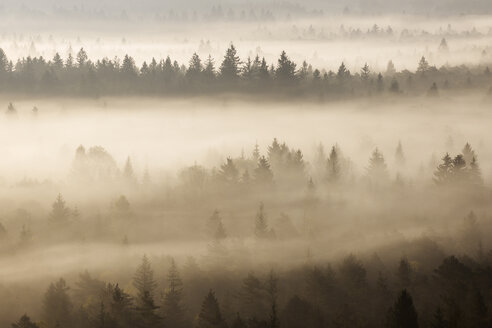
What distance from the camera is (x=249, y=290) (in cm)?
15100

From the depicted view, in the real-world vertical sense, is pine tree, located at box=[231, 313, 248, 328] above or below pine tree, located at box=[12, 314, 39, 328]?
below

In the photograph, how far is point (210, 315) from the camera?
139 metres

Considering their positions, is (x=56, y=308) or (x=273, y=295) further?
(x=273, y=295)

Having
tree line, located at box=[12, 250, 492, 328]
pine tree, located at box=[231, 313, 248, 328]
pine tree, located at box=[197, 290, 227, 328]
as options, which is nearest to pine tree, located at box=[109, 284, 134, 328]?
tree line, located at box=[12, 250, 492, 328]

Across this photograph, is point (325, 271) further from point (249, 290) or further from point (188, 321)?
point (188, 321)

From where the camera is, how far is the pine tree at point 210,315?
138m

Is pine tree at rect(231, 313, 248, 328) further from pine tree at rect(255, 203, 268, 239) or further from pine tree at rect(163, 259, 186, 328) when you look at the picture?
pine tree at rect(255, 203, 268, 239)

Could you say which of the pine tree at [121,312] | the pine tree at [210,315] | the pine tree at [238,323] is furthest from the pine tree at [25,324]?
the pine tree at [238,323]

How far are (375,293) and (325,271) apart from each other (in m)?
17.3

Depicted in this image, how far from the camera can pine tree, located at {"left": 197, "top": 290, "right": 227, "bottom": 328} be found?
138 meters

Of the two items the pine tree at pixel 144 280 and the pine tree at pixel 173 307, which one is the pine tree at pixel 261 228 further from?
the pine tree at pixel 173 307

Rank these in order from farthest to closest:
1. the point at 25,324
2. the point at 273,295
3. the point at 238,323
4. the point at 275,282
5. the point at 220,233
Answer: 1. the point at 220,233
2. the point at 275,282
3. the point at 273,295
4. the point at 25,324
5. the point at 238,323

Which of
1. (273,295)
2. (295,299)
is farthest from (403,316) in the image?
(273,295)

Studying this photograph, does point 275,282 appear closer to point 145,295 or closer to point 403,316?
point 145,295
